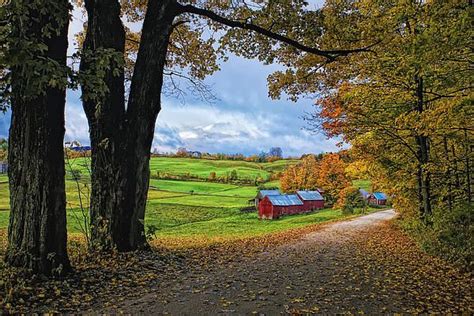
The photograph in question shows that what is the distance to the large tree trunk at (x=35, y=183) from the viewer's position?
21.6 feet

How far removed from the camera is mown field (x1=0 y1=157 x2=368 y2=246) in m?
30.8

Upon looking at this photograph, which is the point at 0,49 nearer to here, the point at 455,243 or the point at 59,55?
the point at 59,55

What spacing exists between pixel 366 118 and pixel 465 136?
3846mm

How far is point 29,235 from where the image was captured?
6.60 m

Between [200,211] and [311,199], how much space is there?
68.6 feet

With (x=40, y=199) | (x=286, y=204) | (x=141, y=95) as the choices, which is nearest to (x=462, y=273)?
(x=141, y=95)

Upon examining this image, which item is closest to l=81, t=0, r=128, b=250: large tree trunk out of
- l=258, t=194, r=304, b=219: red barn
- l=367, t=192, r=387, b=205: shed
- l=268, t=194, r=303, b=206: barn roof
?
l=258, t=194, r=304, b=219: red barn

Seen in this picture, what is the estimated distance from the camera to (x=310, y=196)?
60625mm

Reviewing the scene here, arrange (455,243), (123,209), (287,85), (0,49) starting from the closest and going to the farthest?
(0,49), (123,209), (455,243), (287,85)

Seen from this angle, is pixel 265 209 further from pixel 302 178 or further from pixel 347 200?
pixel 302 178

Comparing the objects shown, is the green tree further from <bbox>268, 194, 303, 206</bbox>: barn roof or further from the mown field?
<bbox>268, 194, 303, 206</bbox>: barn roof

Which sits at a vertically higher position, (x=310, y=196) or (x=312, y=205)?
(x=310, y=196)

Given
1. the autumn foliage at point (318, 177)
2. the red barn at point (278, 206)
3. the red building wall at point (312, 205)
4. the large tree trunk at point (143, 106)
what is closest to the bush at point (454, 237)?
the large tree trunk at point (143, 106)

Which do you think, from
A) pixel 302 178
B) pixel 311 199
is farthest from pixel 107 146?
pixel 302 178
